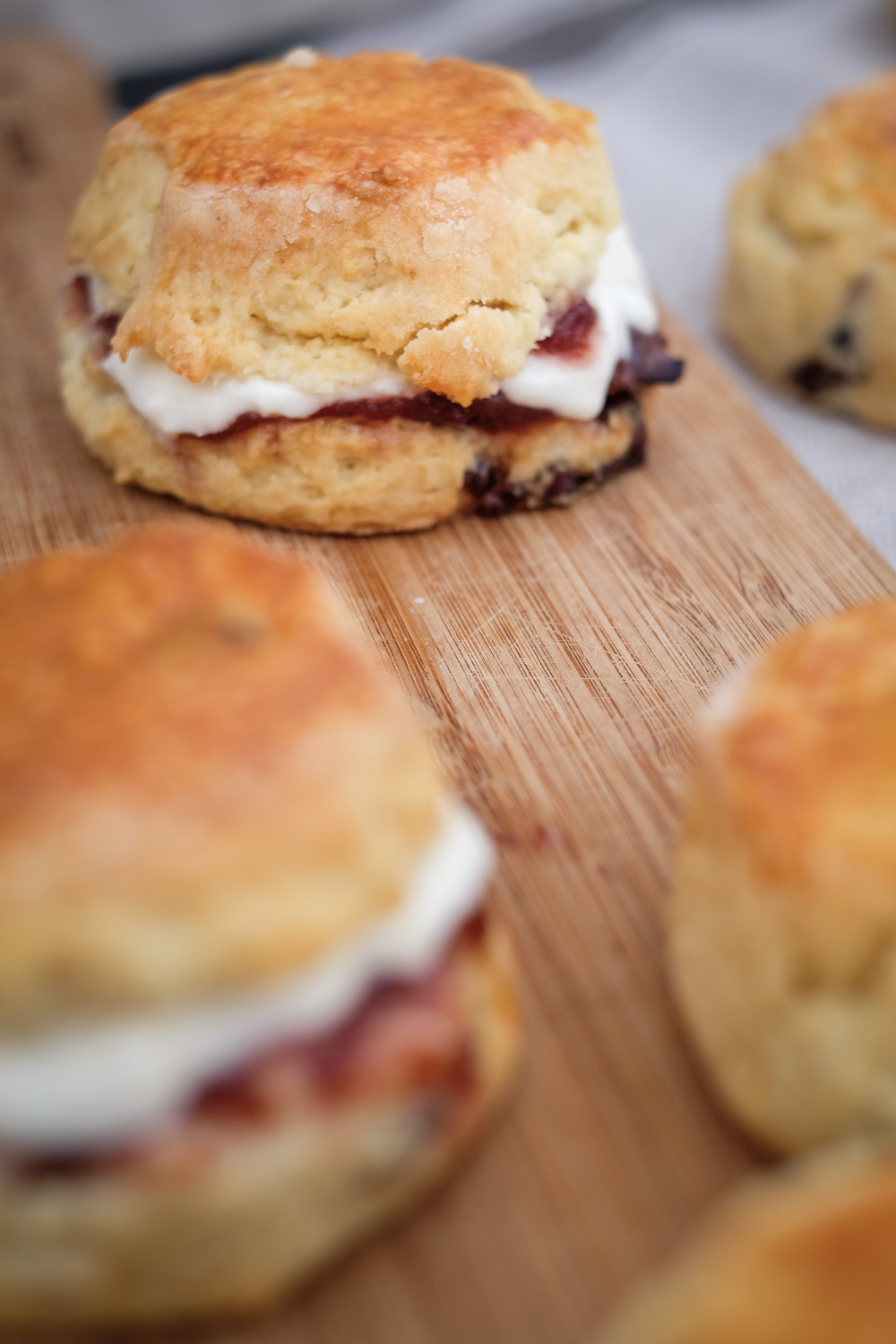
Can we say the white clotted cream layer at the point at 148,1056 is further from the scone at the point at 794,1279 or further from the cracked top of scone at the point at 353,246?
the cracked top of scone at the point at 353,246

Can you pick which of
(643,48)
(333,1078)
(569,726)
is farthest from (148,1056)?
(643,48)

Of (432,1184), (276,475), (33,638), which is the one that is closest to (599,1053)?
(432,1184)

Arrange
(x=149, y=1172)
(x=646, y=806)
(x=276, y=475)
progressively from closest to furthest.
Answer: (x=149, y=1172)
(x=646, y=806)
(x=276, y=475)

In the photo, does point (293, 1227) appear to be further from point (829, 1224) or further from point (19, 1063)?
point (829, 1224)

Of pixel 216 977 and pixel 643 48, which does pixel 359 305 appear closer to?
pixel 216 977

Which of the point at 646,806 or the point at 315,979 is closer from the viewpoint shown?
the point at 315,979

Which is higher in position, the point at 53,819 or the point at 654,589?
the point at 53,819

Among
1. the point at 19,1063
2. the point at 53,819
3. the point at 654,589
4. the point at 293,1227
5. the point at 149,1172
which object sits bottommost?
the point at 654,589

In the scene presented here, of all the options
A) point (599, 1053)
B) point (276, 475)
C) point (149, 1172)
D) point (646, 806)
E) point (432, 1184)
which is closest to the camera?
point (149, 1172)
